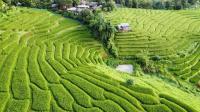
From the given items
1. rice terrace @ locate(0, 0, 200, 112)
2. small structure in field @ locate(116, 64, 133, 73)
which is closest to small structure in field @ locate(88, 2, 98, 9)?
rice terrace @ locate(0, 0, 200, 112)

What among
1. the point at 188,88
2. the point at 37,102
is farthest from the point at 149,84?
the point at 37,102

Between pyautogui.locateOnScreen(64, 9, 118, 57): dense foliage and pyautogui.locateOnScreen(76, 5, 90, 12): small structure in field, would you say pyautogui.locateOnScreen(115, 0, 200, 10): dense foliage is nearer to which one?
pyautogui.locateOnScreen(76, 5, 90, 12): small structure in field

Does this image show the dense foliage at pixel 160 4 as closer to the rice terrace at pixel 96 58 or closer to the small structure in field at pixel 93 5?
the rice terrace at pixel 96 58

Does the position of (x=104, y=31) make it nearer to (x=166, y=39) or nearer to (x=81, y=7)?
(x=166, y=39)

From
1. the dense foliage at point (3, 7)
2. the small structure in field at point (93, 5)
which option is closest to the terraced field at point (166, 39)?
the small structure in field at point (93, 5)

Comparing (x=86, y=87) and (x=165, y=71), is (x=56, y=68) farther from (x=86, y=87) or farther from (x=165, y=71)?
(x=165, y=71)

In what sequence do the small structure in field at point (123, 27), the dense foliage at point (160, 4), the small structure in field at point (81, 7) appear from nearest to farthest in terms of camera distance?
1. the small structure in field at point (123, 27)
2. the small structure in field at point (81, 7)
3. the dense foliage at point (160, 4)
